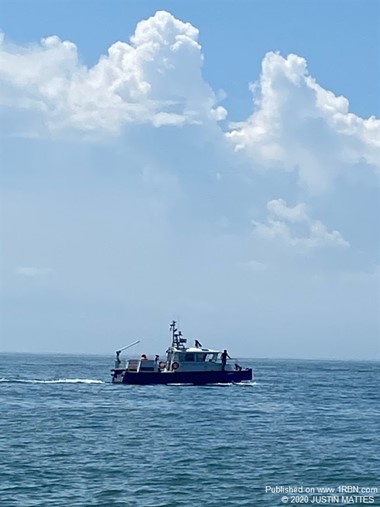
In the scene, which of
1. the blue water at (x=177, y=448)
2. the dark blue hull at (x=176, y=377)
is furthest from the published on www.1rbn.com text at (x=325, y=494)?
the dark blue hull at (x=176, y=377)

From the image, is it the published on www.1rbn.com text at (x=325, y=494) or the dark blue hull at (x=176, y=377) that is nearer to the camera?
the published on www.1rbn.com text at (x=325, y=494)

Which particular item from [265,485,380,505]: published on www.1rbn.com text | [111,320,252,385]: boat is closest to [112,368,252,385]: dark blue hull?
[111,320,252,385]: boat

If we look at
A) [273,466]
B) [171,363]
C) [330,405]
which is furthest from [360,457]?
[171,363]

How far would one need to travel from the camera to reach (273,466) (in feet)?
134

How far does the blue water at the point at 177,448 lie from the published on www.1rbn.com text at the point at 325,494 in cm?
40

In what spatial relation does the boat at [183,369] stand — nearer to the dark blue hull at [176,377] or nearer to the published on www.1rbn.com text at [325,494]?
the dark blue hull at [176,377]

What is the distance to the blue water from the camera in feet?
115

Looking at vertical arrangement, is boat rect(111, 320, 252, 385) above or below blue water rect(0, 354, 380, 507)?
above

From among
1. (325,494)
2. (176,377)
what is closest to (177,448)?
(325,494)

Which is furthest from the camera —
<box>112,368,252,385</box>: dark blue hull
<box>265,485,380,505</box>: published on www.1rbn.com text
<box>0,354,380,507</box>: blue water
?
<box>112,368,252,385</box>: dark blue hull

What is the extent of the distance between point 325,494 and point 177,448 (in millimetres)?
13454

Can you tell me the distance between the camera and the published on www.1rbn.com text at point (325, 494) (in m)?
33.8

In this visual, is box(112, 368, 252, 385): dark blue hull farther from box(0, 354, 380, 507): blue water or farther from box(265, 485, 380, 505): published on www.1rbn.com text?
box(265, 485, 380, 505): published on www.1rbn.com text

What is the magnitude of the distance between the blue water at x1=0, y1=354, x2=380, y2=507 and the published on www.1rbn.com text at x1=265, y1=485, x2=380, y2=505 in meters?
0.40
